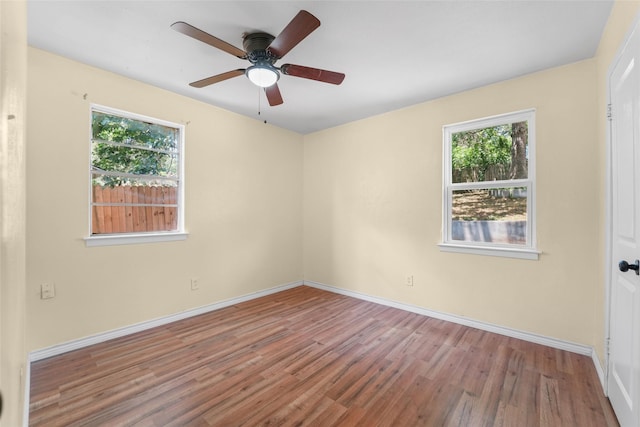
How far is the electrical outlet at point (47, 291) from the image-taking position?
2.34 meters

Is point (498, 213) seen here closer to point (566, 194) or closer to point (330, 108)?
point (566, 194)

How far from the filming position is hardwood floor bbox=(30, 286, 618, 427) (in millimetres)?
1750

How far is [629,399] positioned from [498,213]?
5.78 ft

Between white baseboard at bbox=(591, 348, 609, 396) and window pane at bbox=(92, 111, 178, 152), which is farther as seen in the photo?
window pane at bbox=(92, 111, 178, 152)

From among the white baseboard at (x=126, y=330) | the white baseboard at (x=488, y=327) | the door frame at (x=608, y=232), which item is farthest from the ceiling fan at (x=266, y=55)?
the white baseboard at (x=488, y=327)

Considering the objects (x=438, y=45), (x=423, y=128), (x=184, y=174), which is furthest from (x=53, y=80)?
(x=423, y=128)

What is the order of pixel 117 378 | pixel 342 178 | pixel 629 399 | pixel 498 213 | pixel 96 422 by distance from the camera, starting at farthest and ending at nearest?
pixel 342 178, pixel 498 213, pixel 117 378, pixel 96 422, pixel 629 399

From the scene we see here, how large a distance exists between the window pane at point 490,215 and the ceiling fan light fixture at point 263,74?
2.30 meters

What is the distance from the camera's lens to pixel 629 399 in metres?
1.51

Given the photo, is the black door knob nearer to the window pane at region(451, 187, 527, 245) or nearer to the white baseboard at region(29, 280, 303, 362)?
the window pane at region(451, 187, 527, 245)

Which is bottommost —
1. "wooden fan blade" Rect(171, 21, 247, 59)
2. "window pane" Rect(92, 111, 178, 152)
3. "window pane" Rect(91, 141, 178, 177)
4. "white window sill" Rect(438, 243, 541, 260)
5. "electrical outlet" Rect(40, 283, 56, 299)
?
"electrical outlet" Rect(40, 283, 56, 299)

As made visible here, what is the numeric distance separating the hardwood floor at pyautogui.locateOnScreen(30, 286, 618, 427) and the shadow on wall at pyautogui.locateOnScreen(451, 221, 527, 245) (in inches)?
37.7

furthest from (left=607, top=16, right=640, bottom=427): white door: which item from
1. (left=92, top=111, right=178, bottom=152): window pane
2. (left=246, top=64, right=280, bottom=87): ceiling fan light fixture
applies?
(left=92, top=111, right=178, bottom=152): window pane

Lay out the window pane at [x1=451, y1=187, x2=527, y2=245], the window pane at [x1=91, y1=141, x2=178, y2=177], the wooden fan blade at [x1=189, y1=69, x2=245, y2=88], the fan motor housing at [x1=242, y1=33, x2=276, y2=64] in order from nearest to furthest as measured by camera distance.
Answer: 1. the fan motor housing at [x1=242, y1=33, x2=276, y2=64]
2. the wooden fan blade at [x1=189, y1=69, x2=245, y2=88]
3. the window pane at [x1=91, y1=141, x2=178, y2=177]
4. the window pane at [x1=451, y1=187, x2=527, y2=245]
